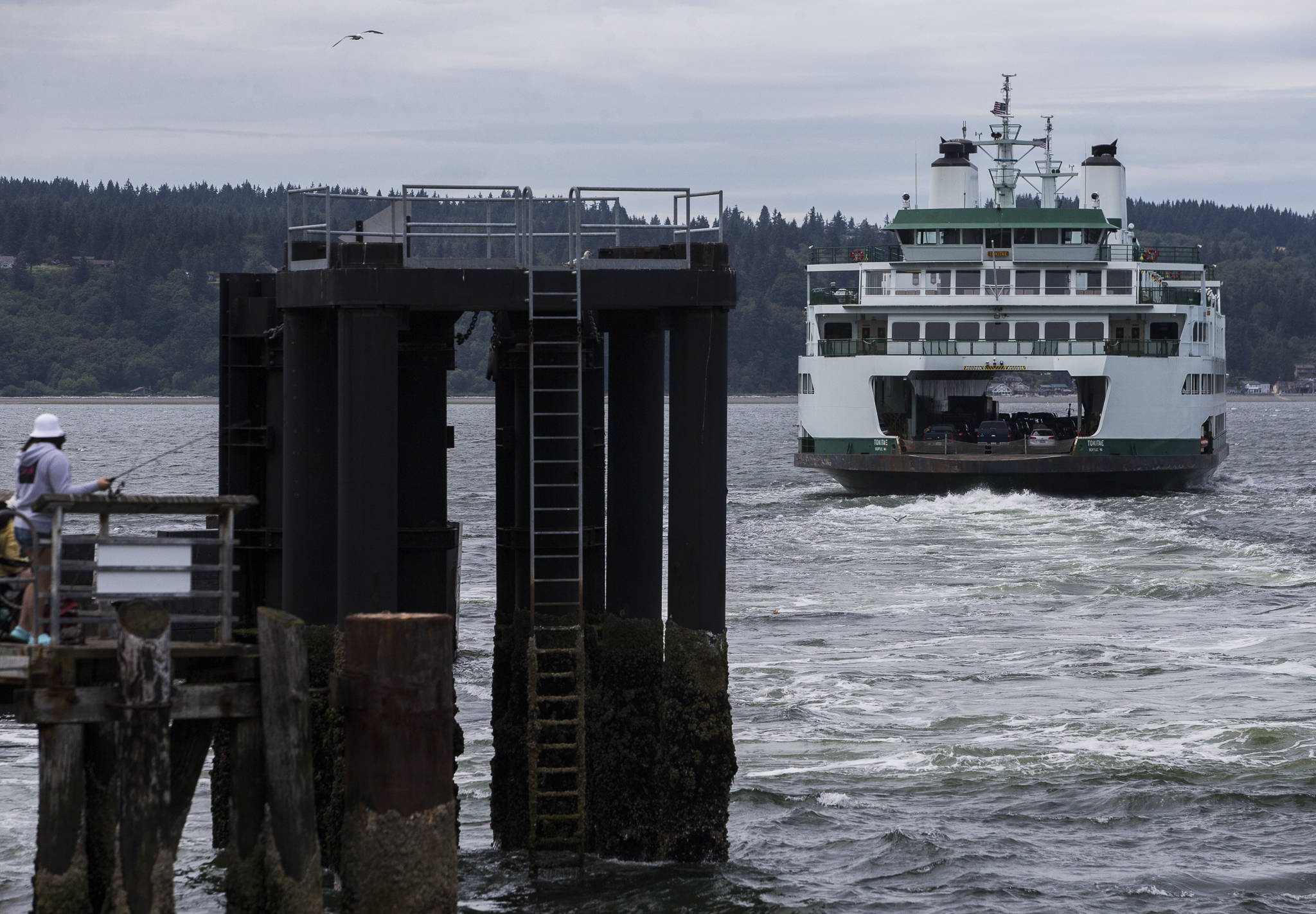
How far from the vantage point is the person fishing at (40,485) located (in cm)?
1045

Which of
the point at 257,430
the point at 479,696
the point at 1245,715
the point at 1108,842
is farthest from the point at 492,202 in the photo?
the point at 1245,715

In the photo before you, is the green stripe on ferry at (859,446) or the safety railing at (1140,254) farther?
the safety railing at (1140,254)

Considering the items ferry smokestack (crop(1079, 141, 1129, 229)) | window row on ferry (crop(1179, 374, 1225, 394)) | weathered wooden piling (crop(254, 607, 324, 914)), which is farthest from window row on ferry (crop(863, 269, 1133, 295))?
weathered wooden piling (crop(254, 607, 324, 914))

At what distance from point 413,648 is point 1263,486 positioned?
59855mm

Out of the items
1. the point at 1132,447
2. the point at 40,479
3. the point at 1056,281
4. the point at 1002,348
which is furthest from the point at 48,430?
the point at 1056,281

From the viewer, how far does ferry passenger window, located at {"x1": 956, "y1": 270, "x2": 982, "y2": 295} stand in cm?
5300

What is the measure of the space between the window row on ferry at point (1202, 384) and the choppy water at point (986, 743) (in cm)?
1241

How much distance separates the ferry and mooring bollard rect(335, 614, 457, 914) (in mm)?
40570

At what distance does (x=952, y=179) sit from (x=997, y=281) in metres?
9.54

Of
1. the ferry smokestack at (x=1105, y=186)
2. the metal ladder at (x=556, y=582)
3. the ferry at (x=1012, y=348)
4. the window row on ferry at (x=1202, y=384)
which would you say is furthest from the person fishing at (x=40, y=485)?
the ferry smokestack at (x=1105, y=186)

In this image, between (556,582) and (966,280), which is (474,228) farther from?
(966,280)

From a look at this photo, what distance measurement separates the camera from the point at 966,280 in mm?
53219

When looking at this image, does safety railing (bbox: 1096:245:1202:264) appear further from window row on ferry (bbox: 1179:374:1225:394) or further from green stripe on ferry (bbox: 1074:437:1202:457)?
green stripe on ferry (bbox: 1074:437:1202:457)

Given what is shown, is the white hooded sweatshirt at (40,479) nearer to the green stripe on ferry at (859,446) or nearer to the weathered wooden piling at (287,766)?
the weathered wooden piling at (287,766)
